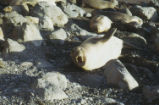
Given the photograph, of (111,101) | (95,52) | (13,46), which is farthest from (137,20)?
(111,101)

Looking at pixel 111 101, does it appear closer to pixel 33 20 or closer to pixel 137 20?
pixel 33 20

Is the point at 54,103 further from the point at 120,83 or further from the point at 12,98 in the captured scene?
the point at 120,83

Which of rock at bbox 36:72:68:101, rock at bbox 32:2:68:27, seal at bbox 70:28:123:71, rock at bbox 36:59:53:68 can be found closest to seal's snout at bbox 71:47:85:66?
seal at bbox 70:28:123:71

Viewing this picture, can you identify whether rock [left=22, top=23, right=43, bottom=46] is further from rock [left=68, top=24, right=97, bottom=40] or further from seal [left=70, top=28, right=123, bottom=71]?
seal [left=70, top=28, right=123, bottom=71]

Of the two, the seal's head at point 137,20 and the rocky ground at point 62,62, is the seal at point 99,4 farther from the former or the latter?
the seal's head at point 137,20

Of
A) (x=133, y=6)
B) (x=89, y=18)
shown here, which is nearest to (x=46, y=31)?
→ (x=89, y=18)
